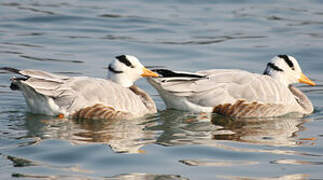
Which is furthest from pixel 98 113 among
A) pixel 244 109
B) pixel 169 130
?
pixel 244 109

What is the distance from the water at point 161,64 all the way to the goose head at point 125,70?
0.90 meters

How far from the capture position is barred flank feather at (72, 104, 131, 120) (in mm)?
12383

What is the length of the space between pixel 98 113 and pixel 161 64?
17.7ft

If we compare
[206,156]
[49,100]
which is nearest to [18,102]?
[49,100]

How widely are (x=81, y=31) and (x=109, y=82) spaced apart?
9.29 m

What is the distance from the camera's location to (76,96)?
12.3 metres

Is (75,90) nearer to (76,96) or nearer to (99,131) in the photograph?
(76,96)

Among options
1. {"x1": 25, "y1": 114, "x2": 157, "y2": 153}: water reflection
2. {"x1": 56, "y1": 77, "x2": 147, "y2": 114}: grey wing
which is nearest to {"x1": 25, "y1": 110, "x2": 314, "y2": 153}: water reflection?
{"x1": 25, "y1": 114, "x2": 157, "y2": 153}: water reflection

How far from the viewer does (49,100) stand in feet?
40.2

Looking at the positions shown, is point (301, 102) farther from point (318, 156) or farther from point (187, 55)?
point (187, 55)

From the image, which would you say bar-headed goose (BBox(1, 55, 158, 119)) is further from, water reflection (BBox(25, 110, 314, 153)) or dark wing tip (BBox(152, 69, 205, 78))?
dark wing tip (BBox(152, 69, 205, 78))

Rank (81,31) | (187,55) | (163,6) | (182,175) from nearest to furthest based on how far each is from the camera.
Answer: (182,175) → (187,55) → (81,31) → (163,6)

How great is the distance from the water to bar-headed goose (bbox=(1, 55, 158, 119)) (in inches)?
8.2

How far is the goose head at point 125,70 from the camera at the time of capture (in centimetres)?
1312
